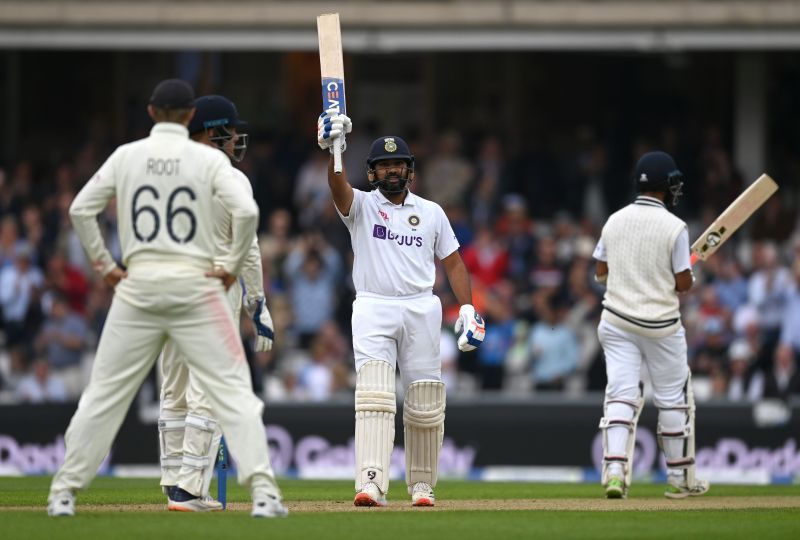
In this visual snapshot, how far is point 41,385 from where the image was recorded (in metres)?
17.5

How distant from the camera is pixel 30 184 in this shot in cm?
2041

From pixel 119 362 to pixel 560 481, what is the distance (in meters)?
7.24

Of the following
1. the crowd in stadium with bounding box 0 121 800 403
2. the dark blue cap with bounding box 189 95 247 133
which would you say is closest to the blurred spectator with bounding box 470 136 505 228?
the crowd in stadium with bounding box 0 121 800 403

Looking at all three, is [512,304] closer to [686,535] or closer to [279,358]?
[279,358]

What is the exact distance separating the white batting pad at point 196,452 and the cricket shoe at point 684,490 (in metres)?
3.57

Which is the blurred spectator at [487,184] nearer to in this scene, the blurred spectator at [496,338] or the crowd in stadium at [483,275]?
the crowd in stadium at [483,275]

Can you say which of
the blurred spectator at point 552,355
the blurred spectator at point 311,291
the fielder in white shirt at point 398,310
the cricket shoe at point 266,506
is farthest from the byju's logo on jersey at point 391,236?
the blurred spectator at point 311,291

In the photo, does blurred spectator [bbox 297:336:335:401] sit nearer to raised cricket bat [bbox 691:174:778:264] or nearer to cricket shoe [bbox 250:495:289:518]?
raised cricket bat [bbox 691:174:778:264]

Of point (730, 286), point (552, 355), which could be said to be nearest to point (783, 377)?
point (730, 286)

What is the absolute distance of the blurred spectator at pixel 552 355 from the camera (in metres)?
17.3

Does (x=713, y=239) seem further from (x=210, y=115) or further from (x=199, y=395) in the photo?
(x=199, y=395)

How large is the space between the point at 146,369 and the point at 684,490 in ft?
14.6

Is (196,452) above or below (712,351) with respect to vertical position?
below

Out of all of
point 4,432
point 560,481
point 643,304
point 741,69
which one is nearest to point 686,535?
point 643,304
